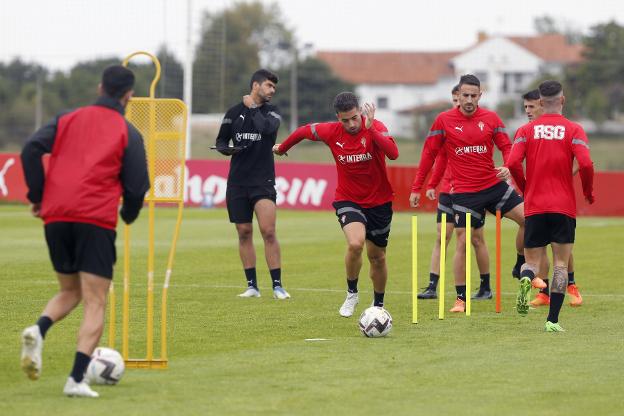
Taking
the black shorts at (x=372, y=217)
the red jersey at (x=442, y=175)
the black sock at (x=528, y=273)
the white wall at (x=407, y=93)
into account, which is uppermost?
the red jersey at (x=442, y=175)

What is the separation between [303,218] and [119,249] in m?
9.67

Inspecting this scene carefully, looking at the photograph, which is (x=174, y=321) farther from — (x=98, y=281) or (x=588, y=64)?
(x=588, y=64)

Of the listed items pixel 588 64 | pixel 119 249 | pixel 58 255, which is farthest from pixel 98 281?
pixel 588 64

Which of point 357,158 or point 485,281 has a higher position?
point 357,158

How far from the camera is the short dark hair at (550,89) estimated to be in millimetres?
11375

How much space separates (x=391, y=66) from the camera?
113m

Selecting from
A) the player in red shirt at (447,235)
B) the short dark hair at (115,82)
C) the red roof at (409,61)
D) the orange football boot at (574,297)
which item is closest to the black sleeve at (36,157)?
the short dark hair at (115,82)

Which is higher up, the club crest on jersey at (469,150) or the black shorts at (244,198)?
the club crest on jersey at (469,150)

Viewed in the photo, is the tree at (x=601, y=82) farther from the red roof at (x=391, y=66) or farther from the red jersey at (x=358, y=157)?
the red jersey at (x=358, y=157)

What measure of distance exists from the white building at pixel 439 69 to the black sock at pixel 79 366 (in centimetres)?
9482

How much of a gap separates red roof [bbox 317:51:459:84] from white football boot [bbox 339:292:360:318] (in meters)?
98.6

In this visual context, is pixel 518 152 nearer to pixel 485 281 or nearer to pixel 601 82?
pixel 485 281

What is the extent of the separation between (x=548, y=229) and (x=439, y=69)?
10253 centimetres

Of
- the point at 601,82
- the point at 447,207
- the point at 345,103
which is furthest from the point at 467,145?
the point at 601,82
